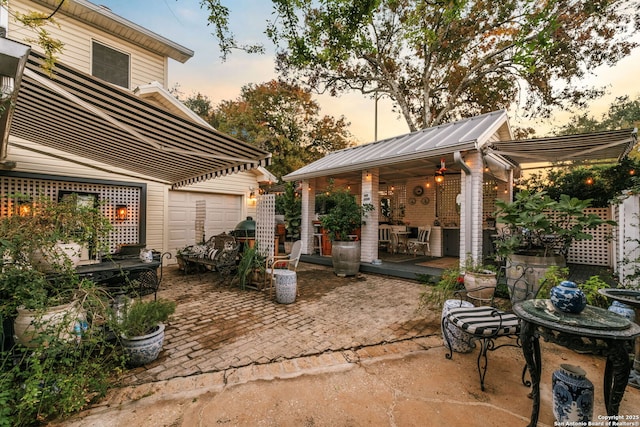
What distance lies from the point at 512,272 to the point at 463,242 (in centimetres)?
183

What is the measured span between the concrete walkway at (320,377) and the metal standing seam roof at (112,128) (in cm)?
270

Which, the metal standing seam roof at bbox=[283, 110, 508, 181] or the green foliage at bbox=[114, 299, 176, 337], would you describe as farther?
the metal standing seam roof at bbox=[283, 110, 508, 181]

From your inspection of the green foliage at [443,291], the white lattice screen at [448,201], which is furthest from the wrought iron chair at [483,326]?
the white lattice screen at [448,201]

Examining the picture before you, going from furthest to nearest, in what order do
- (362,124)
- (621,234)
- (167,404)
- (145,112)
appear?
(362,124) < (621,234) < (145,112) < (167,404)

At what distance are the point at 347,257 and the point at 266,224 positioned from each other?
2101mm

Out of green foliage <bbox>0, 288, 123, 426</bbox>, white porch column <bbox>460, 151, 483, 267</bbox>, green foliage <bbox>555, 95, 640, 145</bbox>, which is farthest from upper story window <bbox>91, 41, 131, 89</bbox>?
green foliage <bbox>555, 95, 640, 145</bbox>

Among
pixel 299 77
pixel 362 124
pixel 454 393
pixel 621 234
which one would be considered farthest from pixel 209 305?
pixel 362 124

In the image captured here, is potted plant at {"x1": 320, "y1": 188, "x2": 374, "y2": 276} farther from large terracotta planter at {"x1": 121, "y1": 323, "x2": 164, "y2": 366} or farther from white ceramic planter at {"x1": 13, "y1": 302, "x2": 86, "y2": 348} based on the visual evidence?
white ceramic planter at {"x1": 13, "y1": 302, "x2": 86, "y2": 348}

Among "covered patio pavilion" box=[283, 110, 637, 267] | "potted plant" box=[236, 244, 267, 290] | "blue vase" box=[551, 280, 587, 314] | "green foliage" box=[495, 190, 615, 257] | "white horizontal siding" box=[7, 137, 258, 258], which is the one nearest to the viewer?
"blue vase" box=[551, 280, 587, 314]

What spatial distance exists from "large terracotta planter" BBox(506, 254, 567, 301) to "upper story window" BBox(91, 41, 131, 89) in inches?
399

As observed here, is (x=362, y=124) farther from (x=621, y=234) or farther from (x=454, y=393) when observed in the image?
(x=454, y=393)

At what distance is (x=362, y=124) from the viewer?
17.9m

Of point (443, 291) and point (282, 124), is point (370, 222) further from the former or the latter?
point (282, 124)

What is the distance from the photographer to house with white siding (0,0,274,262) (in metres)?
3.05
